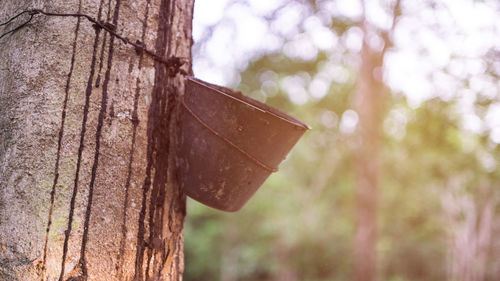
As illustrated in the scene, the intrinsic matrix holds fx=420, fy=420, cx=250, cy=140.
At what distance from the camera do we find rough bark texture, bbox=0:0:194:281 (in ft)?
3.42

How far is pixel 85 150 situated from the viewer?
1095 millimetres

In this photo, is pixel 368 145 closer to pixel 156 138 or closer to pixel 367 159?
pixel 367 159

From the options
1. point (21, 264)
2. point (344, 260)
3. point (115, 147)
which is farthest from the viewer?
point (344, 260)

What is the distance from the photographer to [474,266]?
17.3 meters

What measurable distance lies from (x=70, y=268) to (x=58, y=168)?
0.82 ft

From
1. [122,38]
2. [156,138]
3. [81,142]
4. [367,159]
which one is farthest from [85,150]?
[367,159]

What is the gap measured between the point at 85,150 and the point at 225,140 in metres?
0.38

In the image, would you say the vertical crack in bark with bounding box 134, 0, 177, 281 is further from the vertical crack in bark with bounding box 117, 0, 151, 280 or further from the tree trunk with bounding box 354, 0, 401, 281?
the tree trunk with bounding box 354, 0, 401, 281

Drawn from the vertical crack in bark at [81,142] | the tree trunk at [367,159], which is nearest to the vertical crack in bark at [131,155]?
the vertical crack in bark at [81,142]

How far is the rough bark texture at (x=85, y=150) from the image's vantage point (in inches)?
41.0

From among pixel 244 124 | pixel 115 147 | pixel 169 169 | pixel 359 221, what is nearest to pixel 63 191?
pixel 115 147

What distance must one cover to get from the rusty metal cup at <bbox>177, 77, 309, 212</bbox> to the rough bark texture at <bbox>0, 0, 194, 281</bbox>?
60mm

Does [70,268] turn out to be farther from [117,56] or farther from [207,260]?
[207,260]

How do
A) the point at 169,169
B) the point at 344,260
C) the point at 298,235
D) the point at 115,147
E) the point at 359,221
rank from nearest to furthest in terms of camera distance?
1. the point at 115,147
2. the point at 169,169
3. the point at 359,221
4. the point at 298,235
5. the point at 344,260
